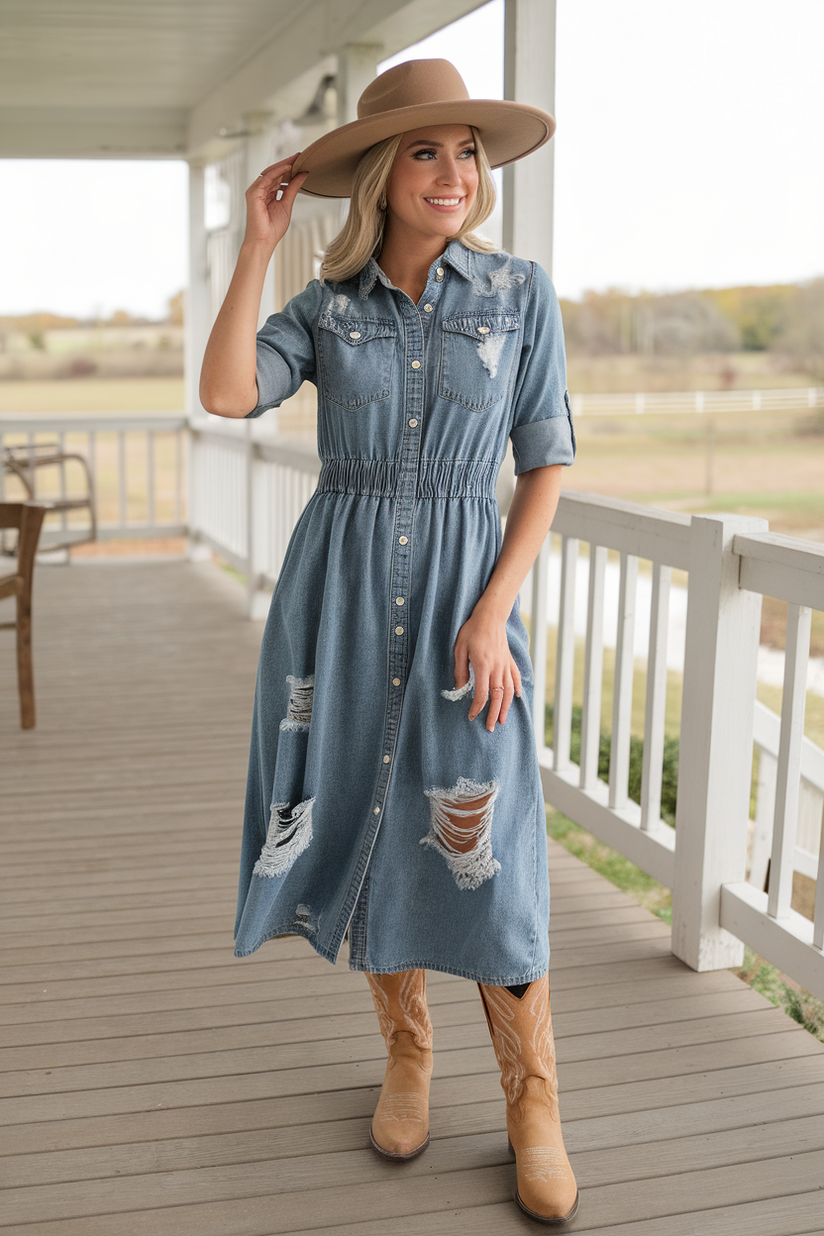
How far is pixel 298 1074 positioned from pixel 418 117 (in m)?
1.60

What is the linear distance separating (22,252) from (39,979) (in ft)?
47.8

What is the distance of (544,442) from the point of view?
1.68 meters

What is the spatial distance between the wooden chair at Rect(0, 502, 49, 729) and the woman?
2.60 meters

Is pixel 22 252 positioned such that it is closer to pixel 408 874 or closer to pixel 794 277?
pixel 794 277

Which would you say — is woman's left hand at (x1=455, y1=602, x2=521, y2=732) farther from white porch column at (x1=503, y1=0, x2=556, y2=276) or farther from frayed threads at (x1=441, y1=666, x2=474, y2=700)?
white porch column at (x1=503, y1=0, x2=556, y2=276)

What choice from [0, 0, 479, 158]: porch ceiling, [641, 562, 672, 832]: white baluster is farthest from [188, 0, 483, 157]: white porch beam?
[641, 562, 672, 832]: white baluster

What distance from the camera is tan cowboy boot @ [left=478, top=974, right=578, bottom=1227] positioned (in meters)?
1.69

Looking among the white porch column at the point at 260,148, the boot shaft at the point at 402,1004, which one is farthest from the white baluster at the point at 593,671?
the white porch column at the point at 260,148

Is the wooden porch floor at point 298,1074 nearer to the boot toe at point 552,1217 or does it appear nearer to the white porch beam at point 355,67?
the boot toe at point 552,1217

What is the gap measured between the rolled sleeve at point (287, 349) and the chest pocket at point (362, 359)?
0.08 meters

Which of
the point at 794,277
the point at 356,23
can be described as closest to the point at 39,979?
the point at 356,23

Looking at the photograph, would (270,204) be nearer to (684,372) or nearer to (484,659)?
(484,659)

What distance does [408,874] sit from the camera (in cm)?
169

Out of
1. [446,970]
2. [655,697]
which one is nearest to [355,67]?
[655,697]
